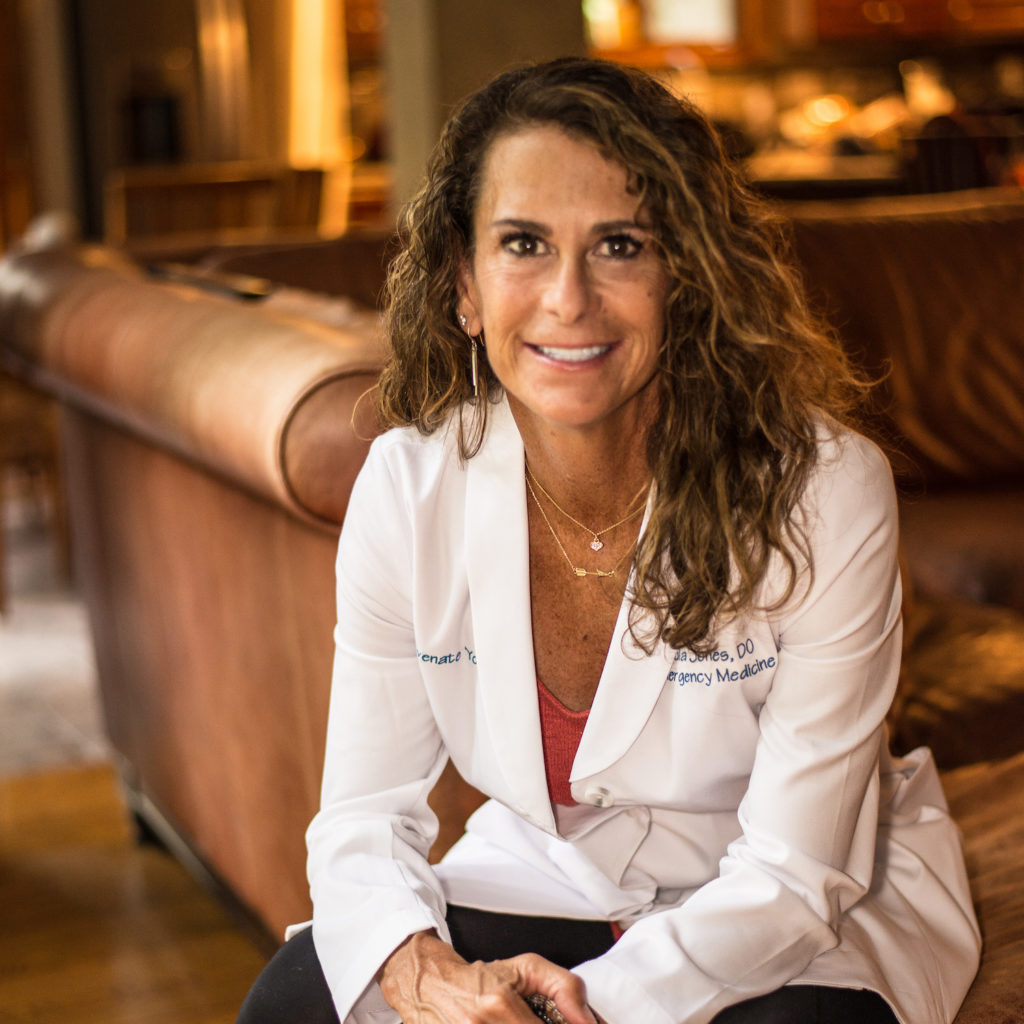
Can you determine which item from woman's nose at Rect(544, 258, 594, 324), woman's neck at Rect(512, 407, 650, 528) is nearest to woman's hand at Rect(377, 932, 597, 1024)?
woman's neck at Rect(512, 407, 650, 528)

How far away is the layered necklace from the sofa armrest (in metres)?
0.17

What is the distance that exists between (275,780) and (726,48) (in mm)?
5915

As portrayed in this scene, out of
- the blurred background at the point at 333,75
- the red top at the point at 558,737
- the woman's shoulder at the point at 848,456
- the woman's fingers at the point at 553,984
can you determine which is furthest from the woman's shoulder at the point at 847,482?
the blurred background at the point at 333,75

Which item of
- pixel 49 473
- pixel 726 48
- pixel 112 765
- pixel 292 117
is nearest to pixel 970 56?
pixel 726 48

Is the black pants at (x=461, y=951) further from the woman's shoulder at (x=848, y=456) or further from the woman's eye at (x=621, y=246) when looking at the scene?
the woman's eye at (x=621, y=246)

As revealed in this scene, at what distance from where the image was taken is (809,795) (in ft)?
3.67

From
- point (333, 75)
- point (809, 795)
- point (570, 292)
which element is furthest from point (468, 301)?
point (333, 75)

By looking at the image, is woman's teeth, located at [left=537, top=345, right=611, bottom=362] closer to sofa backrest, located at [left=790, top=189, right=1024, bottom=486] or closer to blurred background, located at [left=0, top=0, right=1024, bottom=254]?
sofa backrest, located at [left=790, top=189, right=1024, bottom=486]

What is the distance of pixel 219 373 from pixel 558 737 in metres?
0.55

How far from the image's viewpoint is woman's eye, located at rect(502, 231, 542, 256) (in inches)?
44.5

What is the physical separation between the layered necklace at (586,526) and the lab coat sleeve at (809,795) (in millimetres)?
168

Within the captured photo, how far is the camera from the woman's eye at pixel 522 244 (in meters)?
1.13

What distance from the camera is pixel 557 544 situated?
1263mm

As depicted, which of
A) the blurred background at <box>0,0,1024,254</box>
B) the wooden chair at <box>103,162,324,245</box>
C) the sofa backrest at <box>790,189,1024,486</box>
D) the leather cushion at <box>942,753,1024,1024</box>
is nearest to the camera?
the leather cushion at <box>942,753,1024,1024</box>
